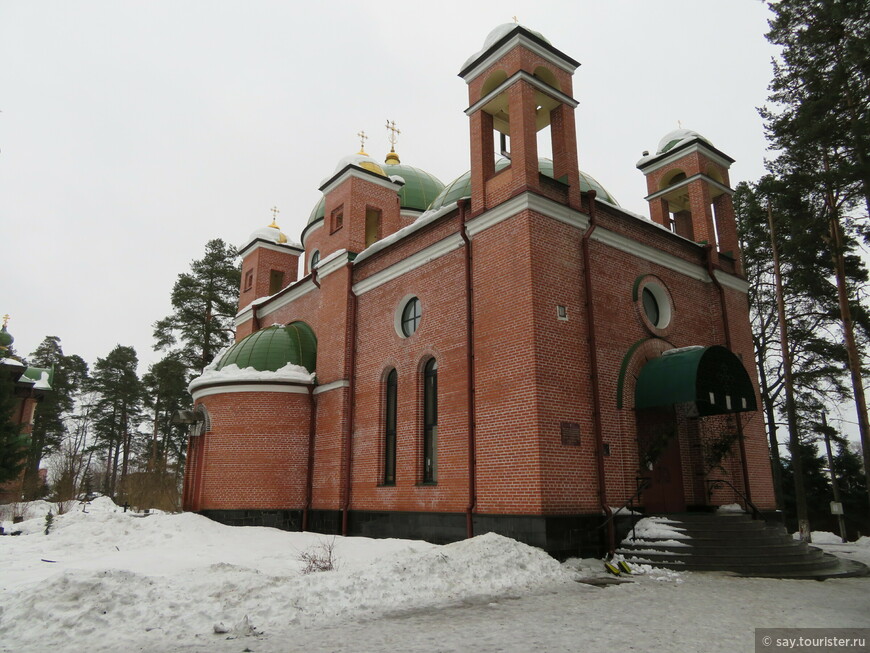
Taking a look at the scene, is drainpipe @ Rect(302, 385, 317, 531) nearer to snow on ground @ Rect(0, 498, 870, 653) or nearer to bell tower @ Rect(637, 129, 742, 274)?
snow on ground @ Rect(0, 498, 870, 653)

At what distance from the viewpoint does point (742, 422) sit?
14172 millimetres

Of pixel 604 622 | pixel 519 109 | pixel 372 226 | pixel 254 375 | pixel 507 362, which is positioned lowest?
pixel 604 622

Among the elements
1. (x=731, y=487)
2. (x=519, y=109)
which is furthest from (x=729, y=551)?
(x=519, y=109)

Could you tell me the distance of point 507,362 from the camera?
1124 centimetres

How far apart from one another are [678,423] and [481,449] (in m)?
4.65

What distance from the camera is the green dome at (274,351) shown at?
54.4 feet

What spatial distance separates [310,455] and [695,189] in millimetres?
11963

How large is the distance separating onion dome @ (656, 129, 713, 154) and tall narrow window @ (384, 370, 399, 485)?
9508 millimetres

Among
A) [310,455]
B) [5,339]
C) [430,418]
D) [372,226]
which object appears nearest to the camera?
[430,418]

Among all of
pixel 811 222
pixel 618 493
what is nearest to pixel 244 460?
pixel 618 493

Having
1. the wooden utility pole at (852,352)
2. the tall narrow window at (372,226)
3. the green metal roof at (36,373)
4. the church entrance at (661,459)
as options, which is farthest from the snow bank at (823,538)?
the green metal roof at (36,373)

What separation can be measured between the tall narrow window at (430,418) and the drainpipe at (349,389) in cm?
253

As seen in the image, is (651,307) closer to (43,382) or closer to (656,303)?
(656,303)

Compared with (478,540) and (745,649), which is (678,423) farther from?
(745,649)
